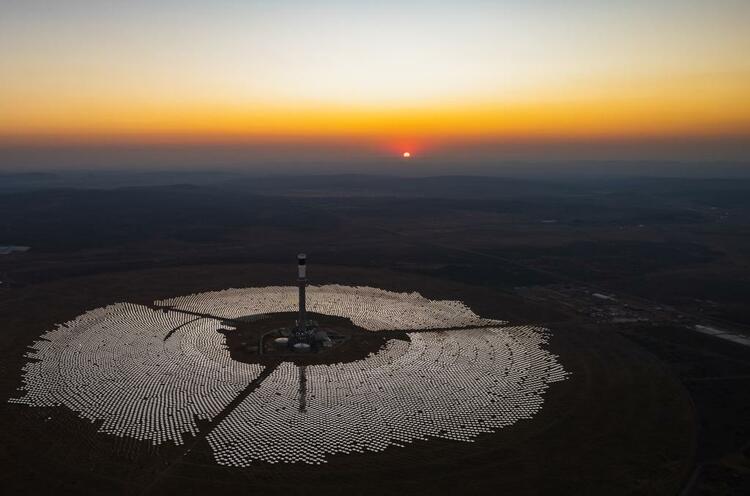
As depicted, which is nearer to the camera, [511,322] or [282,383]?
[282,383]

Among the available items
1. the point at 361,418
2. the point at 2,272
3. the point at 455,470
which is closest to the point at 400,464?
the point at 455,470

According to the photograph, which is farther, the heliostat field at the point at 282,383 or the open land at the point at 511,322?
the heliostat field at the point at 282,383

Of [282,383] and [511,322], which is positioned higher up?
[511,322]

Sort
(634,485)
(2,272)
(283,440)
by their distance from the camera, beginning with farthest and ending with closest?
(2,272), (283,440), (634,485)

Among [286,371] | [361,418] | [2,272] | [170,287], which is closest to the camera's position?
[361,418]

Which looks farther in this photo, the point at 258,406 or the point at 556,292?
the point at 556,292

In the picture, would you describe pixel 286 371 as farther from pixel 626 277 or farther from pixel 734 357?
pixel 626 277

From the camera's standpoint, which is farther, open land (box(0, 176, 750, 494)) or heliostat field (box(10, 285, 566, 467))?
heliostat field (box(10, 285, 566, 467))

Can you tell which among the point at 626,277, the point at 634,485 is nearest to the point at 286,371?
the point at 634,485

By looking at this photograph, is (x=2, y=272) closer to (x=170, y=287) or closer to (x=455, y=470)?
(x=170, y=287)
